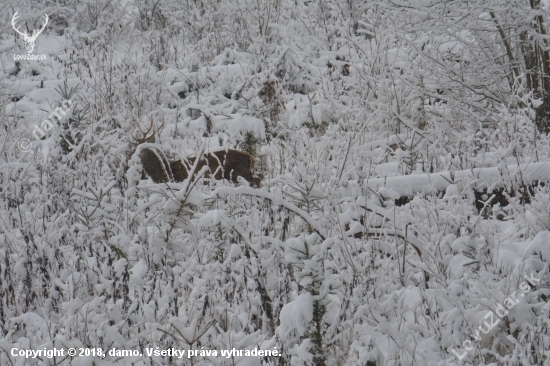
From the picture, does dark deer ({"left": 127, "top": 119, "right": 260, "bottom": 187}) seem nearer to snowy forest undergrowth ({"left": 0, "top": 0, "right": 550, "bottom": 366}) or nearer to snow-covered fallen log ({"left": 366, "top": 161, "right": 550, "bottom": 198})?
snowy forest undergrowth ({"left": 0, "top": 0, "right": 550, "bottom": 366})

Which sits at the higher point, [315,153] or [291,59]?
[291,59]

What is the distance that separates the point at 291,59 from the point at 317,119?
1321 mm

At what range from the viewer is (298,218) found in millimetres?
3549

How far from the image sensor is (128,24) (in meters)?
8.55

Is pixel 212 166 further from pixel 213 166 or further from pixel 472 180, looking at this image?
pixel 472 180

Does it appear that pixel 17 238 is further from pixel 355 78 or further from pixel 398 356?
pixel 355 78

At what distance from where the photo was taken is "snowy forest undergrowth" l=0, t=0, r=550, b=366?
2354 mm

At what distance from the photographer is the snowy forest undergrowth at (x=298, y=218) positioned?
2.35 m

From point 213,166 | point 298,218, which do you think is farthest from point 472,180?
point 213,166

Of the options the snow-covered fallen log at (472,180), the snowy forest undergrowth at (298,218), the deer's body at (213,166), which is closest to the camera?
the snowy forest undergrowth at (298,218)

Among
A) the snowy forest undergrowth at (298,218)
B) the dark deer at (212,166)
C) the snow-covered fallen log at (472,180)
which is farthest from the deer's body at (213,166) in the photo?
the snow-covered fallen log at (472,180)

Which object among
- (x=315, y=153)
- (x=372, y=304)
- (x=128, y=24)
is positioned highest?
(x=128, y=24)

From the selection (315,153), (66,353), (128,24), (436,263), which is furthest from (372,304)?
(128,24)

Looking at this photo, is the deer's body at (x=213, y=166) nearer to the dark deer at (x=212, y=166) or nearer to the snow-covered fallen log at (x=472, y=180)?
the dark deer at (x=212, y=166)
